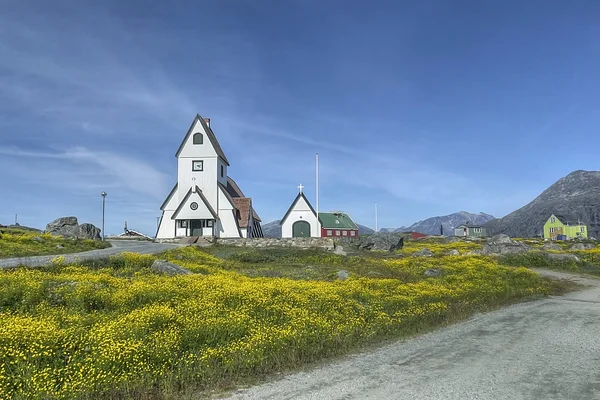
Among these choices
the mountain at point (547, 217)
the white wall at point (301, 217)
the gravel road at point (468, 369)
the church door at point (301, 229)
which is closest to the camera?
the gravel road at point (468, 369)

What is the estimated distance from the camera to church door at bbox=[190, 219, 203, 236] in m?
51.2

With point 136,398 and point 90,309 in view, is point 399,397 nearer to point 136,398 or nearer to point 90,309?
point 136,398

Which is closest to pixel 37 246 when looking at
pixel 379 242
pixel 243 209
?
pixel 243 209

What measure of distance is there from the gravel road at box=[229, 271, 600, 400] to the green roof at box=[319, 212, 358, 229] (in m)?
57.6

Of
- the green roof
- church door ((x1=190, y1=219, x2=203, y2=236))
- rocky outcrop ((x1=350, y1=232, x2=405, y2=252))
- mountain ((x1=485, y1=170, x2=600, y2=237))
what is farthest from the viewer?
mountain ((x1=485, y1=170, x2=600, y2=237))

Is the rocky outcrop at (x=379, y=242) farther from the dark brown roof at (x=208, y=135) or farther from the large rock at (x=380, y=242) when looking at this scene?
the dark brown roof at (x=208, y=135)

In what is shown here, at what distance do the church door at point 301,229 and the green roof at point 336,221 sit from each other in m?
11.2

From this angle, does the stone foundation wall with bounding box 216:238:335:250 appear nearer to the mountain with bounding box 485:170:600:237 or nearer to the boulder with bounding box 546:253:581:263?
the boulder with bounding box 546:253:581:263

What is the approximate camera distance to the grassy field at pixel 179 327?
6.44m

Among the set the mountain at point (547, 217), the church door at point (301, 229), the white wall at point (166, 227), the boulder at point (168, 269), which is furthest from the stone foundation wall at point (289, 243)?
the mountain at point (547, 217)

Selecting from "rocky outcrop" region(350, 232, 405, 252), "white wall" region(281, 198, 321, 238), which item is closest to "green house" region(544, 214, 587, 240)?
"white wall" region(281, 198, 321, 238)

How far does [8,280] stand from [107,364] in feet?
23.3

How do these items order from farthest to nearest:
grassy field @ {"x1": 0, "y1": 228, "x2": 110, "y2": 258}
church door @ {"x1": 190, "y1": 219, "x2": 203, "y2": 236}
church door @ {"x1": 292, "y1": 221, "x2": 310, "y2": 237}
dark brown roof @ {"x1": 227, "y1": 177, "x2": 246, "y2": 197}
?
1. dark brown roof @ {"x1": 227, "y1": 177, "x2": 246, "y2": 197}
2. church door @ {"x1": 292, "y1": 221, "x2": 310, "y2": 237}
3. church door @ {"x1": 190, "y1": 219, "x2": 203, "y2": 236}
4. grassy field @ {"x1": 0, "y1": 228, "x2": 110, "y2": 258}

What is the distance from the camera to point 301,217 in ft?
191
